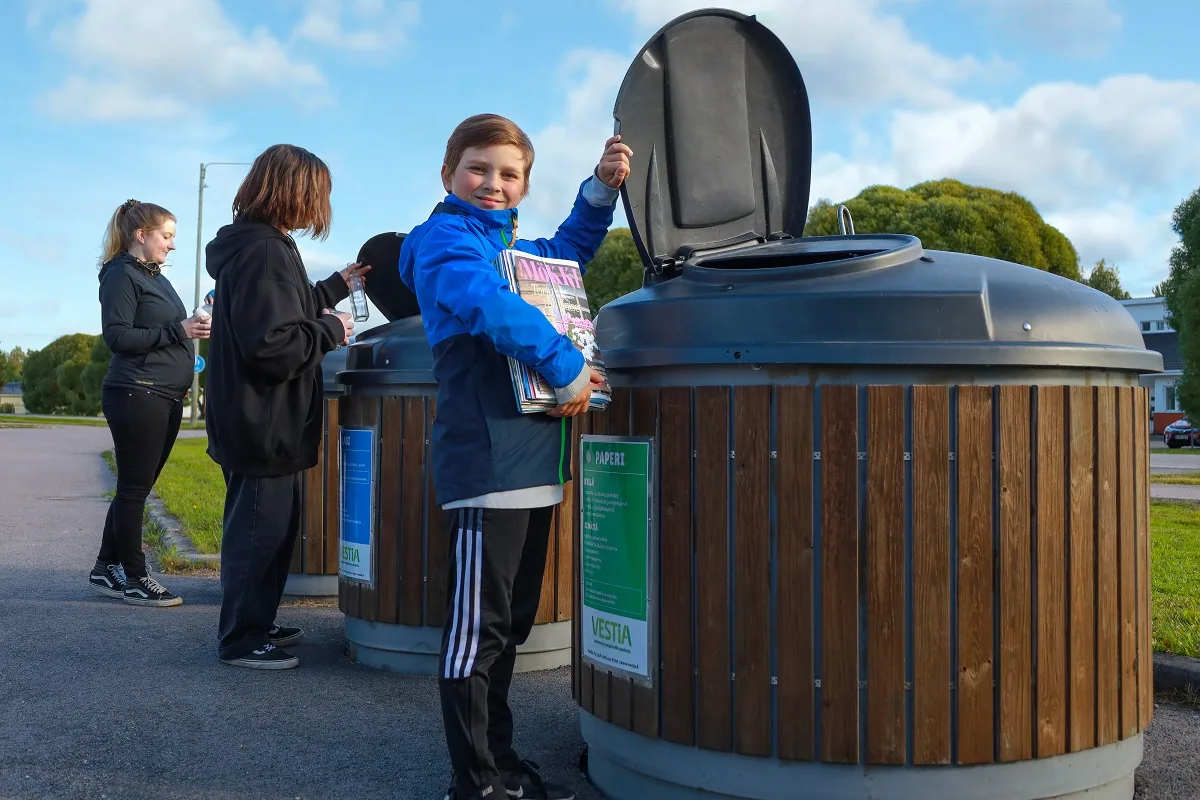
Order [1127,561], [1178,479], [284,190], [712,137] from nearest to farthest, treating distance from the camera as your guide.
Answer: [1127,561], [712,137], [284,190], [1178,479]

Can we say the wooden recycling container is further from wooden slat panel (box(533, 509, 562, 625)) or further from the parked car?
the parked car

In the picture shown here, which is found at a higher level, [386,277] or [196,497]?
[386,277]

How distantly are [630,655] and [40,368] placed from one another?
72280mm

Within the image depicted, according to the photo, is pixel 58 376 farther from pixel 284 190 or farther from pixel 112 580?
pixel 284 190

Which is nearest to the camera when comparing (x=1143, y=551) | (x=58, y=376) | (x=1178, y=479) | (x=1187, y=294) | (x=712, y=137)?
(x=1143, y=551)

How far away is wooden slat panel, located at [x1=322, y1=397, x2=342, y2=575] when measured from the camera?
481cm

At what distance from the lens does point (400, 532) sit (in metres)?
3.90

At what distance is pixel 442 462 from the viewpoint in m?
2.51

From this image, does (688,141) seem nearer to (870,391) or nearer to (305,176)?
(870,391)

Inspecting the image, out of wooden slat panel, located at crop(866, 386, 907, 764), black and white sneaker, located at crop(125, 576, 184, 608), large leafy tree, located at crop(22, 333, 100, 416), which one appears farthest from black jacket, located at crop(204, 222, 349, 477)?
large leafy tree, located at crop(22, 333, 100, 416)

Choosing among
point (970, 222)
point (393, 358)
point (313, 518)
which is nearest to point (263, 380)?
point (393, 358)

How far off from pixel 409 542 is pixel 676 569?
5.39 ft

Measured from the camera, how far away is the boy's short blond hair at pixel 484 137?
265 cm

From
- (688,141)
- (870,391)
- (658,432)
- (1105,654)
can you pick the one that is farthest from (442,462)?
(1105,654)
